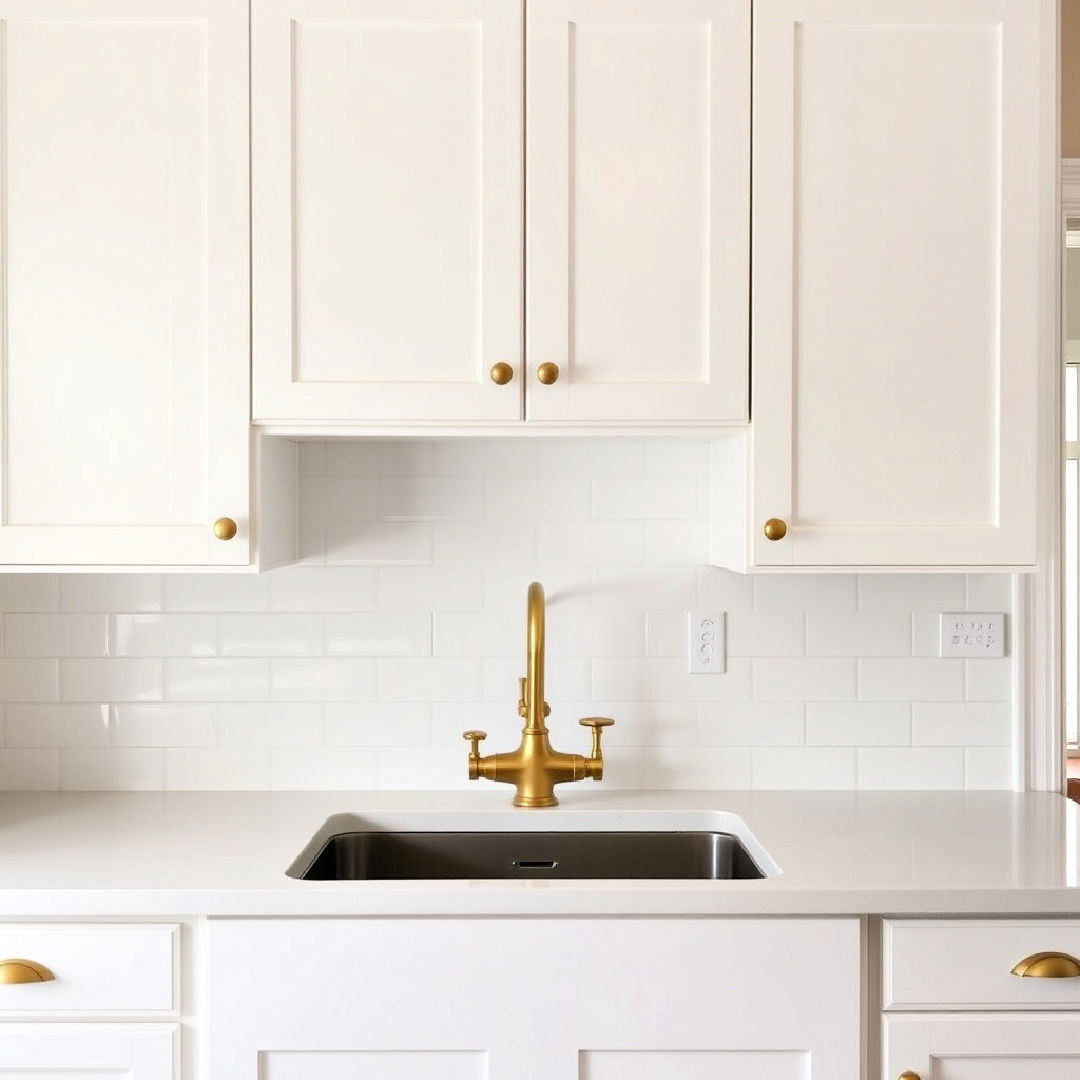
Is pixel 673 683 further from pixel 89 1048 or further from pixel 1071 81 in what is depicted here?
pixel 1071 81

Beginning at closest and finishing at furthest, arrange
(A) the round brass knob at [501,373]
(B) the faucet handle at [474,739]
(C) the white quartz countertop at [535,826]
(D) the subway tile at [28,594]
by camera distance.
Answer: (C) the white quartz countertop at [535,826], (A) the round brass knob at [501,373], (B) the faucet handle at [474,739], (D) the subway tile at [28,594]

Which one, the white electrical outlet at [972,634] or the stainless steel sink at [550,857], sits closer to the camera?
the stainless steel sink at [550,857]

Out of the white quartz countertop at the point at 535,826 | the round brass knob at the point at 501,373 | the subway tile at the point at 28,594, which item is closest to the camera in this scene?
the white quartz countertop at the point at 535,826

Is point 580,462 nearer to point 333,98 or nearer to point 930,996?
point 333,98

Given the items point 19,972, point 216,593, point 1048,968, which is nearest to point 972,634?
point 1048,968

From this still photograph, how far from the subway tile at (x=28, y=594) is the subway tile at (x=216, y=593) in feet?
0.39

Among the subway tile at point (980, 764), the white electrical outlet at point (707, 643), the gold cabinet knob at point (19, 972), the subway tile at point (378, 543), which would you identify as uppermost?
the subway tile at point (378, 543)

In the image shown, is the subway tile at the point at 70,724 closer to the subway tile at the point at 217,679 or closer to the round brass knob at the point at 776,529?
the subway tile at the point at 217,679

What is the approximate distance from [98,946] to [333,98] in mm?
1269

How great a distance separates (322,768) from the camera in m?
2.12

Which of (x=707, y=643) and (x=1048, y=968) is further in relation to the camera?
(x=707, y=643)

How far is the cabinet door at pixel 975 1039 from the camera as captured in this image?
155cm

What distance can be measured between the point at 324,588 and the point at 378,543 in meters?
0.13

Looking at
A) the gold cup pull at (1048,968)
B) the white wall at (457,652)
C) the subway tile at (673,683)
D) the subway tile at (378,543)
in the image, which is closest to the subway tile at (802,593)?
the white wall at (457,652)
